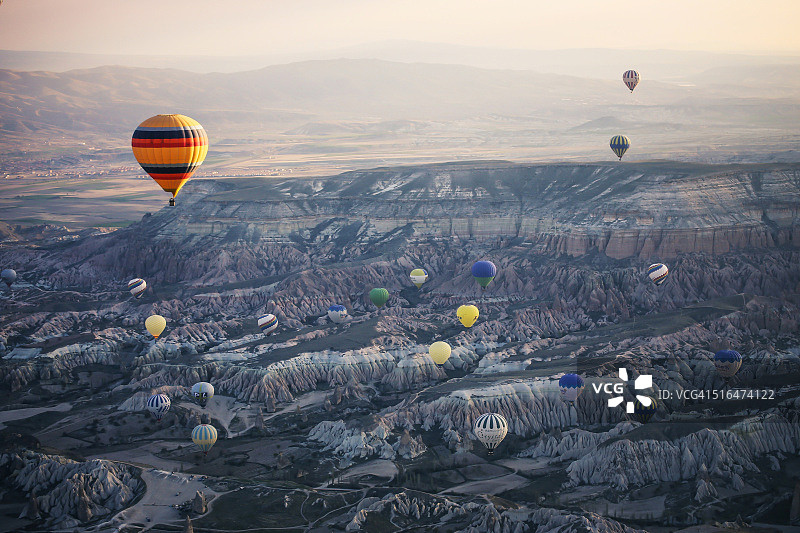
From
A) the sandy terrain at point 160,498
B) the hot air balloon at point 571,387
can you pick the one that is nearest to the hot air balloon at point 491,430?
the hot air balloon at point 571,387

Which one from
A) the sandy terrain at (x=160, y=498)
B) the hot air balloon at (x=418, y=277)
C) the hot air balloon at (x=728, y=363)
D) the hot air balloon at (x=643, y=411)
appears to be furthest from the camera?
the hot air balloon at (x=418, y=277)

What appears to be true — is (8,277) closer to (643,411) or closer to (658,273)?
(658,273)

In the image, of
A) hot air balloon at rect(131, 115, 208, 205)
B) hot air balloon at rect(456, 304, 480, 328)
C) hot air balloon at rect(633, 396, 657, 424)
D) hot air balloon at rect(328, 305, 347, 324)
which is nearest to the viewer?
hot air balloon at rect(633, 396, 657, 424)

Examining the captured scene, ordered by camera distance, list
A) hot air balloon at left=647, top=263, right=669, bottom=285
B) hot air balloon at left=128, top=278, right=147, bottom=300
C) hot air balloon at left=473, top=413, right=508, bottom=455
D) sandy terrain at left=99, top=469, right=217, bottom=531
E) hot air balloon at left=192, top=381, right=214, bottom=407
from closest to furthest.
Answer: sandy terrain at left=99, top=469, right=217, bottom=531, hot air balloon at left=473, top=413, right=508, bottom=455, hot air balloon at left=192, top=381, right=214, bottom=407, hot air balloon at left=647, top=263, right=669, bottom=285, hot air balloon at left=128, top=278, right=147, bottom=300

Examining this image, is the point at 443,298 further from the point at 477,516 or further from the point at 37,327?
the point at 477,516

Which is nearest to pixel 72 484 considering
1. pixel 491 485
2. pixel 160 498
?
pixel 160 498

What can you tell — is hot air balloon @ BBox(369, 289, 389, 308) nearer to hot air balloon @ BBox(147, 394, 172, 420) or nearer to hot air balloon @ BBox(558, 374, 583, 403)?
hot air balloon @ BBox(147, 394, 172, 420)

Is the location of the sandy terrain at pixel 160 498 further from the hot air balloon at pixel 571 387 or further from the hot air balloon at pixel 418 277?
the hot air balloon at pixel 418 277

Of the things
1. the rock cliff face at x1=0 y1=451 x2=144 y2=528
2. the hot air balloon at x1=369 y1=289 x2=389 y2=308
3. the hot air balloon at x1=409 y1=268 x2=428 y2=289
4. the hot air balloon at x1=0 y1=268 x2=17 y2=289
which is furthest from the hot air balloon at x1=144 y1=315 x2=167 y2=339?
the hot air balloon at x1=0 y1=268 x2=17 y2=289
